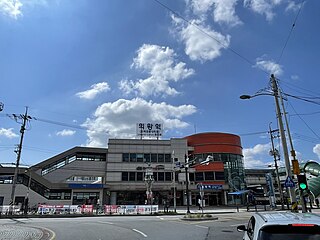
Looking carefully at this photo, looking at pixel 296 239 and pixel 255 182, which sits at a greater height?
pixel 255 182

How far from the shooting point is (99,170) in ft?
169

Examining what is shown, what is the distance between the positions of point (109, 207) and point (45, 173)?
2046cm

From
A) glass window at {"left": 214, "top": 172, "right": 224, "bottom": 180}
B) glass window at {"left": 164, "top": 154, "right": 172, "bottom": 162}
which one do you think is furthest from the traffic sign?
glass window at {"left": 164, "top": 154, "right": 172, "bottom": 162}

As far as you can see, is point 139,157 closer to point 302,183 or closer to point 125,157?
point 125,157

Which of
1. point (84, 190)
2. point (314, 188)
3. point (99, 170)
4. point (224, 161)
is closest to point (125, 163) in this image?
point (99, 170)

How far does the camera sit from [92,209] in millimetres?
33250

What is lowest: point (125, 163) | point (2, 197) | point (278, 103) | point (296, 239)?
point (296, 239)

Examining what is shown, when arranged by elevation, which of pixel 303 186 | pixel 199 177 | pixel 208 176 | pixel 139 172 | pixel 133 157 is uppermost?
pixel 133 157

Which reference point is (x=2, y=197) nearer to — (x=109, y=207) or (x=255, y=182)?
(x=109, y=207)

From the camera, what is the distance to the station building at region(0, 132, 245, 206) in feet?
156

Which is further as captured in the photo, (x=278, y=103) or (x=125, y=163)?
(x=125, y=163)

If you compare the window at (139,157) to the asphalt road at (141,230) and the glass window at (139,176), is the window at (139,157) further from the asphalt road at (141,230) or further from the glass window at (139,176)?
the asphalt road at (141,230)

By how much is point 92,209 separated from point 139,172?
1947cm

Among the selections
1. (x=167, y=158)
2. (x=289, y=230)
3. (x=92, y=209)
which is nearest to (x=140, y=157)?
(x=167, y=158)
